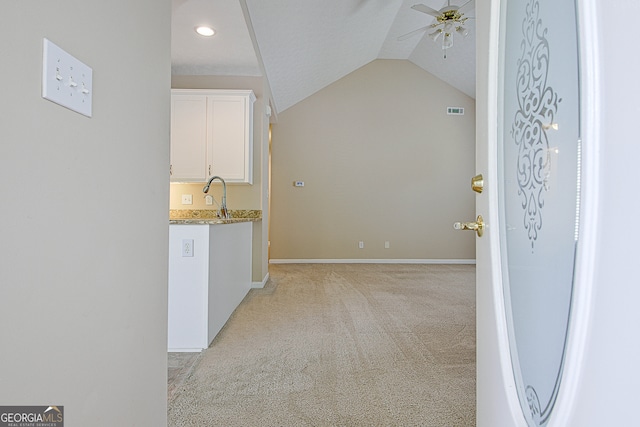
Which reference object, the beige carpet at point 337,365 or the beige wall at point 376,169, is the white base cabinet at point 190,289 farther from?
the beige wall at point 376,169

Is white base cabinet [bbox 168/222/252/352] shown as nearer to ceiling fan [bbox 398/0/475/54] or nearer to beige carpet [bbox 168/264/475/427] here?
beige carpet [bbox 168/264/475/427]

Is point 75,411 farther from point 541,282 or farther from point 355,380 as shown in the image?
point 355,380

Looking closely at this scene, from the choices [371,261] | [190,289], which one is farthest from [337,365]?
[371,261]

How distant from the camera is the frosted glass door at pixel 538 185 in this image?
1.81 ft

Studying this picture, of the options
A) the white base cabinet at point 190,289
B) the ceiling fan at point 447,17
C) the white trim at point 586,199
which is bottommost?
the white base cabinet at point 190,289

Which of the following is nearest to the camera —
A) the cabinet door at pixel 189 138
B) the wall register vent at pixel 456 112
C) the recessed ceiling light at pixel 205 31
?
the recessed ceiling light at pixel 205 31

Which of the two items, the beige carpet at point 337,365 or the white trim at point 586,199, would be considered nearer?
the white trim at point 586,199

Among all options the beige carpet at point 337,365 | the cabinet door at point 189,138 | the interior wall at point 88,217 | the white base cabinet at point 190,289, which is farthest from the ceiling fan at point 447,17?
the interior wall at point 88,217

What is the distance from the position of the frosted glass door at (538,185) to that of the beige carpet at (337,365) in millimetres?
986

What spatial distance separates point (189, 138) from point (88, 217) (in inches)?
133

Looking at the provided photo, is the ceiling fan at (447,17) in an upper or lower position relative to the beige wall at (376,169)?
upper

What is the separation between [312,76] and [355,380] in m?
4.85

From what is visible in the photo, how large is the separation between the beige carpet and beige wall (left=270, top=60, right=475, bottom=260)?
2.81 m

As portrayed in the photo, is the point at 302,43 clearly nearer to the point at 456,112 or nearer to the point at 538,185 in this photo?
the point at 456,112
